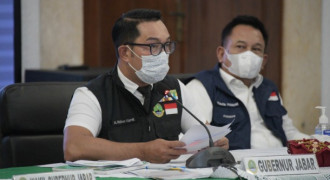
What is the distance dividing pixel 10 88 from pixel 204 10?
315 centimetres

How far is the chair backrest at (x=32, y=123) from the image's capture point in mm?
2766

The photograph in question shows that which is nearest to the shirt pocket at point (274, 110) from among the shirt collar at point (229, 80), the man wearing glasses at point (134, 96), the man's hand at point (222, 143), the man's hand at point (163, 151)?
the shirt collar at point (229, 80)

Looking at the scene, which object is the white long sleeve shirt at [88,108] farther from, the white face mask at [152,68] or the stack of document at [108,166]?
the stack of document at [108,166]

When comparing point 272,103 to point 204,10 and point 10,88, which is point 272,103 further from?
point 204,10

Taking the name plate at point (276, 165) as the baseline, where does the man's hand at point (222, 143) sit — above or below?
below

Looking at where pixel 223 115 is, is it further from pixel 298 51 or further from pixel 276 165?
pixel 298 51

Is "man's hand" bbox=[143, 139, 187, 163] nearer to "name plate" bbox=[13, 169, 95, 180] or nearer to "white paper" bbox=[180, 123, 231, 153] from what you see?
"white paper" bbox=[180, 123, 231, 153]

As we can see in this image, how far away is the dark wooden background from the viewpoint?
5.21 m

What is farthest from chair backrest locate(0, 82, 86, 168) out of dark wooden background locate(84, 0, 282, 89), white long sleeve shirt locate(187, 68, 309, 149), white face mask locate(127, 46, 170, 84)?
dark wooden background locate(84, 0, 282, 89)

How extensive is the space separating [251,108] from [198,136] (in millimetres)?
1351

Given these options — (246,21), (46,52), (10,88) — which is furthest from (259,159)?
(46,52)

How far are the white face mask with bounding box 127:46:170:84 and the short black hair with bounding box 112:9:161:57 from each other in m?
0.08

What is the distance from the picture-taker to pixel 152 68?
2.84m

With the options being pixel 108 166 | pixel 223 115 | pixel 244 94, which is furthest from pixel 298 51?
pixel 108 166
